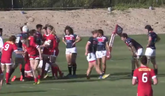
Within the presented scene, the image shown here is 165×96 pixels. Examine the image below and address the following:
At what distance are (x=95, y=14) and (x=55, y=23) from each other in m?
5.53

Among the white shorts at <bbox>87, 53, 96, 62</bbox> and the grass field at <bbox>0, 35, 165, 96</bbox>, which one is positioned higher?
the white shorts at <bbox>87, 53, 96, 62</bbox>

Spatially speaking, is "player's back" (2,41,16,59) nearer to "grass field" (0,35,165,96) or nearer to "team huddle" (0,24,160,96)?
"team huddle" (0,24,160,96)

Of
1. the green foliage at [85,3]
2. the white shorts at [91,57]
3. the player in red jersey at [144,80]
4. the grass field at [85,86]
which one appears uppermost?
the green foliage at [85,3]

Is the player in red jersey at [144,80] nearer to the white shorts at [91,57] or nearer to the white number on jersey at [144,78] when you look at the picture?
the white number on jersey at [144,78]

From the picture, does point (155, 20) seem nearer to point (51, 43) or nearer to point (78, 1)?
point (78, 1)

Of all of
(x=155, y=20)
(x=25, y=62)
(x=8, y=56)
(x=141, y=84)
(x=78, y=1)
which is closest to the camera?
(x=141, y=84)

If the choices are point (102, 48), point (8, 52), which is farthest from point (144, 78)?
point (102, 48)

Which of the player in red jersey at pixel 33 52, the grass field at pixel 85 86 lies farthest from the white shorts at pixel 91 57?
the player in red jersey at pixel 33 52

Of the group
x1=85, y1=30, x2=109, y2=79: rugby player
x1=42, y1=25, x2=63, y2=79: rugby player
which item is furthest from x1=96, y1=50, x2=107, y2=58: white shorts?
x1=42, y1=25, x2=63, y2=79: rugby player

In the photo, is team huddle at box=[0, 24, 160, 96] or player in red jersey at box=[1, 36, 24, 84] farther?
team huddle at box=[0, 24, 160, 96]

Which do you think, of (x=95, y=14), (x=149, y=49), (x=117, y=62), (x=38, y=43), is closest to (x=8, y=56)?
(x=38, y=43)

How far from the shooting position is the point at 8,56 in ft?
60.7

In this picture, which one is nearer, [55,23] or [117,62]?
[117,62]

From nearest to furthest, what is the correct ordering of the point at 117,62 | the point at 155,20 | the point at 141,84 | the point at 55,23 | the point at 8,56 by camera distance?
the point at 141,84, the point at 8,56, the point at 117,62, the point at 55,23, the point at 155,20
